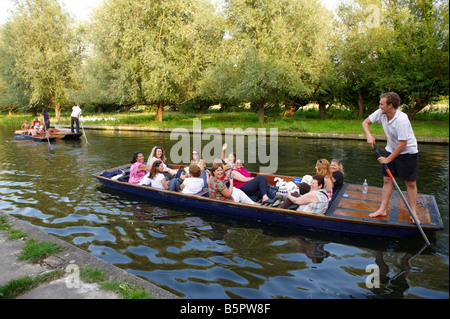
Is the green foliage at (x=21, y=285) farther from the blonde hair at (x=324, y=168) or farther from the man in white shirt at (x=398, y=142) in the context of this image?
the blonde hair at (x=324, y=168)

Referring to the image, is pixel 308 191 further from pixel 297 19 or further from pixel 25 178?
pixel 297 19

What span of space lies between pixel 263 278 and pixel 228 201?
7.52 feet

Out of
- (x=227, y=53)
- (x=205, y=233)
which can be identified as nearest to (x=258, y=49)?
→ (x=227, y=53)

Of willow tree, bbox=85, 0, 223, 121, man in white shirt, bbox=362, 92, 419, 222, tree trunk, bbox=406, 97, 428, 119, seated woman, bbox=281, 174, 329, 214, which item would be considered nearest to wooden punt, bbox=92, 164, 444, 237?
seated woman, bbox=281, 174, 329, 214

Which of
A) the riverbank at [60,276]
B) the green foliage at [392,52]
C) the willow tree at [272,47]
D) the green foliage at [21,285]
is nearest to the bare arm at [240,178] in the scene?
the riverbank at [60,276]

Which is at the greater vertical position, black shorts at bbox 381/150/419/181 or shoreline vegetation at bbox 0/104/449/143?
shoreline vegetation at bbox 0/104/449/143

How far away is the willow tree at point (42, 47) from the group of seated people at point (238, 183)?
26.2 m

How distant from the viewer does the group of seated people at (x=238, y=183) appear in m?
5.98

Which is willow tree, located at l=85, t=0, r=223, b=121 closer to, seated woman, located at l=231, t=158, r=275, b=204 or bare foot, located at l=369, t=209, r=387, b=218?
seated woman, located at l=231, t=158, r=275, b=204

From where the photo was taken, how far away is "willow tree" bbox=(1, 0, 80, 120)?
29.4 meters

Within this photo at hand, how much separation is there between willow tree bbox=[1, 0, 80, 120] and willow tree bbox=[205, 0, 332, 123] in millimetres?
16410

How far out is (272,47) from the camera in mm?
21406

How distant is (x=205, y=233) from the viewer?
6.07 m
